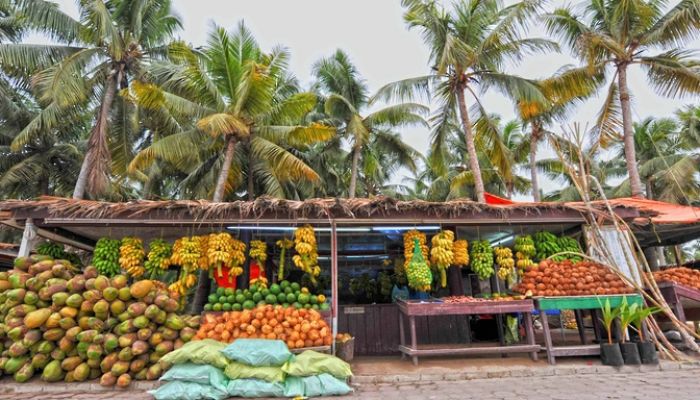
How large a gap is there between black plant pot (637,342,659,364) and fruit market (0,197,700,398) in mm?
30

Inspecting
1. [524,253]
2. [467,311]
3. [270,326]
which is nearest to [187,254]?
[270,326]

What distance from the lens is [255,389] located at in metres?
4.79

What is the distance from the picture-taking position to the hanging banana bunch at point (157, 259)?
654 centimetres

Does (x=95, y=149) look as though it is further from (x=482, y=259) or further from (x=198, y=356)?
(x=482, y=259)

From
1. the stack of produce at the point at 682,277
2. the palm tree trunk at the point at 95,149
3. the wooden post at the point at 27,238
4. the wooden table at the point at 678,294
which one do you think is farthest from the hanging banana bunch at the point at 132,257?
the stack of produce at the point at 682,277

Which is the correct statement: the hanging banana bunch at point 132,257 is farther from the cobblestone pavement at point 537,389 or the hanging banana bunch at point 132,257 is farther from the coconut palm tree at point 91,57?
the coconut palm tree at point 91,57

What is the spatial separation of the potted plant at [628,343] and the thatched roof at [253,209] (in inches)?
85.9

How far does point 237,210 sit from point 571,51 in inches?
470

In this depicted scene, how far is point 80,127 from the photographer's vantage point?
17859mm

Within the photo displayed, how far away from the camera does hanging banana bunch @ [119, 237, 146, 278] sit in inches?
251

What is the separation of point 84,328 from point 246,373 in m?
2.64

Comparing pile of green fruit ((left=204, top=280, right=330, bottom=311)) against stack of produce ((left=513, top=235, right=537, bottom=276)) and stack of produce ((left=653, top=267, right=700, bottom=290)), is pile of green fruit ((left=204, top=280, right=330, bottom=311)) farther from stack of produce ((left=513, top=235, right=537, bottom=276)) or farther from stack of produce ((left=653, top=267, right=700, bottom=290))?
stack of produce ((left=653, top=267, right=700, bottom=290))

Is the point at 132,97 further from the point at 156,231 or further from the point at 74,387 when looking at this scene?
the point at 74,387

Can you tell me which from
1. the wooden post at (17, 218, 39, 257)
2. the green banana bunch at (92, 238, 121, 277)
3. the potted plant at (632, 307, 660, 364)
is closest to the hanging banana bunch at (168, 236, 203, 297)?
A: the green banana bunch at (92, 238, 121, 277)
